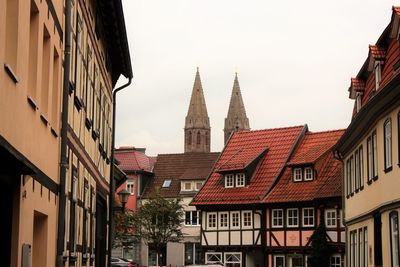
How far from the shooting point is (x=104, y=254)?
26594 mm

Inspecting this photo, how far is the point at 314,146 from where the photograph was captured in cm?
5406

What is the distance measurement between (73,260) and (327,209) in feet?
108

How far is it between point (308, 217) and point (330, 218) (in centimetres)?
187

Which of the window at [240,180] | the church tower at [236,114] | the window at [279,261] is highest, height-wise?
the church tower at [236,114]

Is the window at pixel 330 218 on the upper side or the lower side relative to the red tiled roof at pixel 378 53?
lower

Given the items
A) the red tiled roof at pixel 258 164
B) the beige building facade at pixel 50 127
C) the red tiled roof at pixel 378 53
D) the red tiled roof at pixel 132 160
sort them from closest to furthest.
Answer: the beige building facade at pixel 50 127 < the red tiled roof at pixel 378 53 < the red tiled roof at pixel 258 164 < the red tiled roof at pixel 132 160

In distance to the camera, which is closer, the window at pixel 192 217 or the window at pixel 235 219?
Result: the window at pixel 235 219

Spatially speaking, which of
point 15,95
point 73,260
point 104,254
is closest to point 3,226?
point 15,95

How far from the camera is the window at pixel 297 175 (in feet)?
168

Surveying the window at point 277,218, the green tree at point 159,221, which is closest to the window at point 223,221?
the window at point 277,218

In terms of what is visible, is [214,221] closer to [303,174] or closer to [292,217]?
[292,217]

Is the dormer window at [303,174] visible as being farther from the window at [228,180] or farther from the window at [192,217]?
the window at [192,217]

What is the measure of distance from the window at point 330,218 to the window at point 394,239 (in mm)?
23219

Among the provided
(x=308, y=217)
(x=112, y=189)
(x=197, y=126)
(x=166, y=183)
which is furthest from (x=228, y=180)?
(x=197, y=126)
